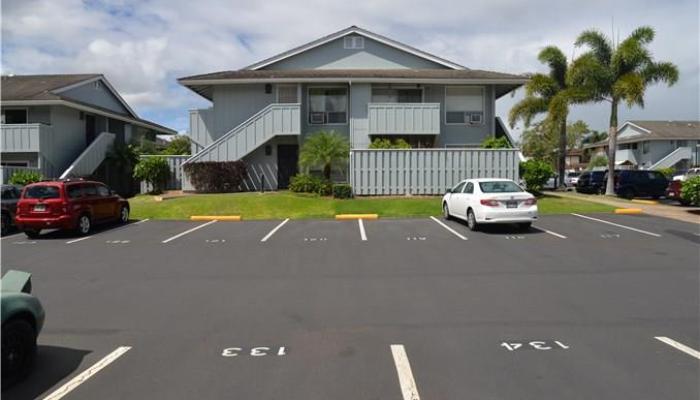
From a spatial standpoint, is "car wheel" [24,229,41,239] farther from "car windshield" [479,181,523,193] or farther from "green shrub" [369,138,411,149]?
"green shrub" [369,138,411,149]

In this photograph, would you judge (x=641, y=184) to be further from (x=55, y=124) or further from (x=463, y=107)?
(x=55, y=124)

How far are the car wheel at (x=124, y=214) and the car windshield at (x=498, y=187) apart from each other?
11.9 metres

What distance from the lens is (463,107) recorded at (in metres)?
26.6

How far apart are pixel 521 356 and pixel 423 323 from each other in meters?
1.42

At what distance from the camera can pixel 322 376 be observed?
467 cm

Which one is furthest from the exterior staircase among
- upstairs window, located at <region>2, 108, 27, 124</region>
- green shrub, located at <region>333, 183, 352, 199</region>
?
green shrub, located at <region>333, 183, 352, 199</region>

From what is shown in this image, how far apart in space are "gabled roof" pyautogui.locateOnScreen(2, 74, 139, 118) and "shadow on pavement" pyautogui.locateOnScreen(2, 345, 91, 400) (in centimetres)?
2443

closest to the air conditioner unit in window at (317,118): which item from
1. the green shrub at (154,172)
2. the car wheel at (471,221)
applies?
the green shrub at (154,172)

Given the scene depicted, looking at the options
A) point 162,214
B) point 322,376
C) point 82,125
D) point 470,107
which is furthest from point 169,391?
point 82,125

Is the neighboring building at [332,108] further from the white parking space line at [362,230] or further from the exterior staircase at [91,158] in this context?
the white parking space line at [362,230]

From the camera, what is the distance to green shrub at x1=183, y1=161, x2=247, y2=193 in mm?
23344

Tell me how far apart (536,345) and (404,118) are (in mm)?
20102

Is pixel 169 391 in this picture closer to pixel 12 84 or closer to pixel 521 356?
pixel 521 356

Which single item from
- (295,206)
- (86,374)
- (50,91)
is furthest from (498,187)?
(50,91)
